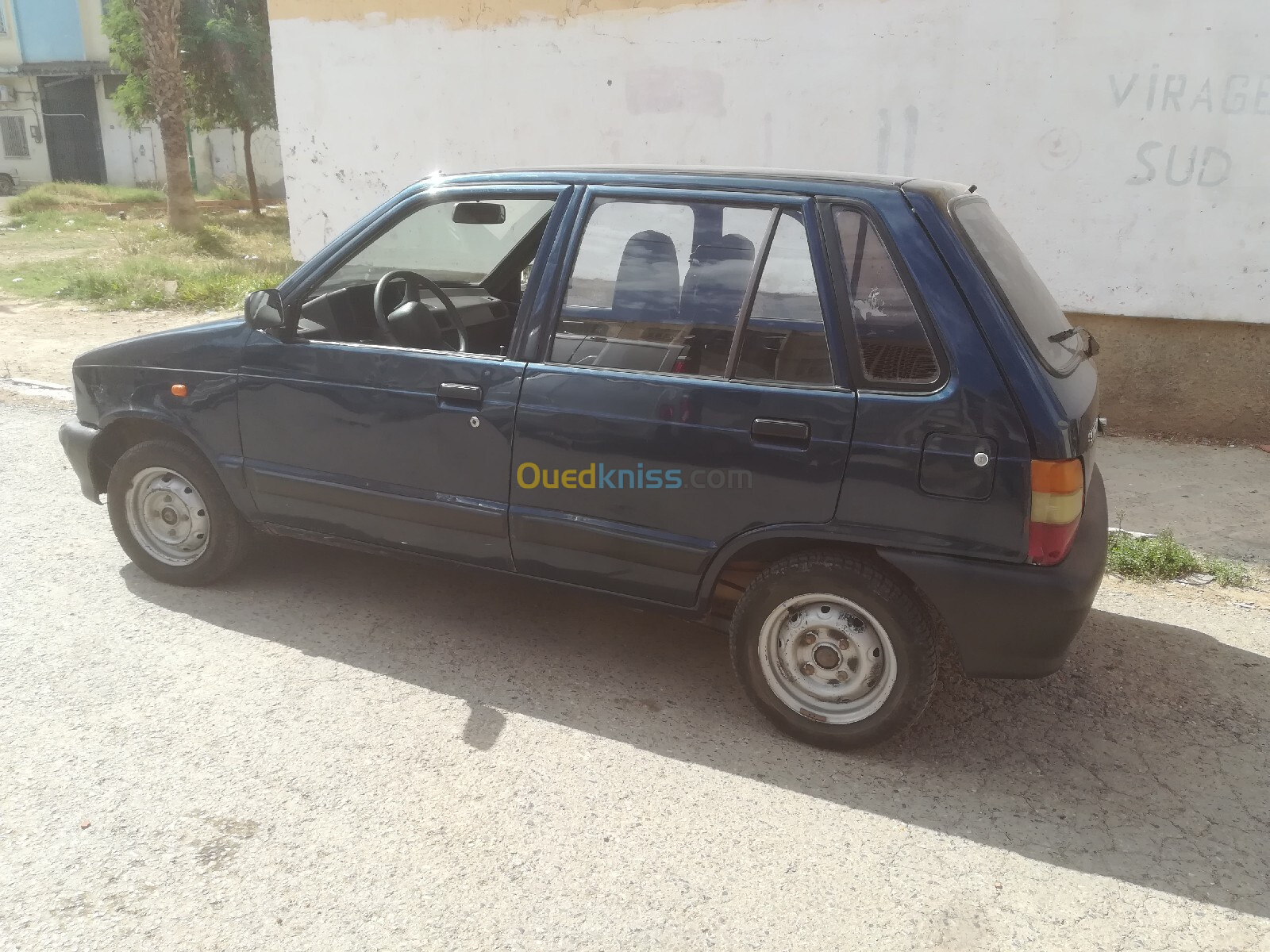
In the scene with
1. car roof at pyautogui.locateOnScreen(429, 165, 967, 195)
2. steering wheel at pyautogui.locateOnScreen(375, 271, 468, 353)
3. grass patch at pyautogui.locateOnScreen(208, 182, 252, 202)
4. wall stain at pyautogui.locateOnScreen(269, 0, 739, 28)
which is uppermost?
wall stain at pyautogui.locateOnScreen(269, 0, 739, 28)

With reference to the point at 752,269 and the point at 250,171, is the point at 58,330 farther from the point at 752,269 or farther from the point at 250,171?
the point at 250,171

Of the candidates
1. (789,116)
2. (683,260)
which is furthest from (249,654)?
(789,116)

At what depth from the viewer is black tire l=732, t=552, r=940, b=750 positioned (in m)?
3.16

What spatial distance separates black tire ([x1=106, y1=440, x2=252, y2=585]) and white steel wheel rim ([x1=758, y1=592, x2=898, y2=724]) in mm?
2339

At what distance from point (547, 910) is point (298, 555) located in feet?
8.87

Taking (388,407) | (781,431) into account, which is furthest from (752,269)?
(388,407)

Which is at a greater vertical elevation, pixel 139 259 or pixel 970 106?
pixel 970 106

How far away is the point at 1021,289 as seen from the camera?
329 cm

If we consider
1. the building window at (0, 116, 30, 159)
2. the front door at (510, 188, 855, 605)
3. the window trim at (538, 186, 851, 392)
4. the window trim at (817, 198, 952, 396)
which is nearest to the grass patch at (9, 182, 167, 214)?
the building window at (0, 116, 30, 159)

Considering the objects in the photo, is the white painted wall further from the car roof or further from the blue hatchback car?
the car roof

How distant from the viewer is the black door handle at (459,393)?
359 centimetres

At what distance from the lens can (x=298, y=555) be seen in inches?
189

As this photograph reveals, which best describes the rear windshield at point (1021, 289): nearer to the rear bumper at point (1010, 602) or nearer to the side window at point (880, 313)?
the side window at point (880, 313)

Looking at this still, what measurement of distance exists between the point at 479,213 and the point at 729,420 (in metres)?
1.42
